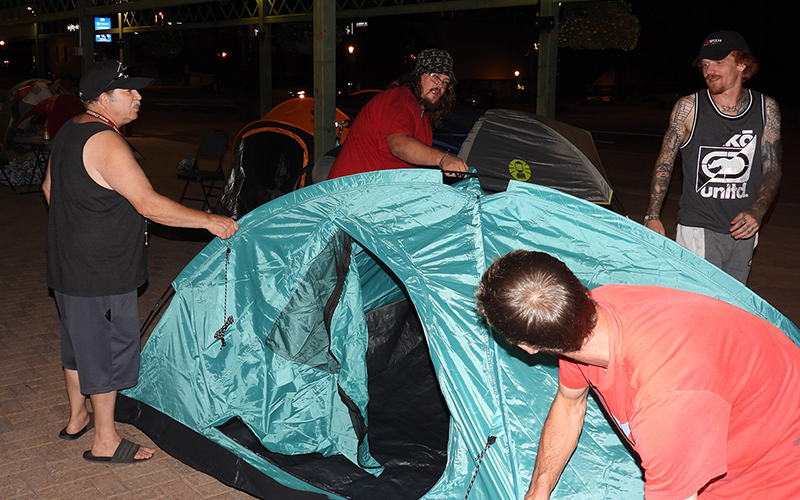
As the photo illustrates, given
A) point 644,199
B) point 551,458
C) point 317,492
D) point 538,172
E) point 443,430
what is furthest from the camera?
point 644,199

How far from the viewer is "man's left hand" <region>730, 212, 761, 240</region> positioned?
3512mm

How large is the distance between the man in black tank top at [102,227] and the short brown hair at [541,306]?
6.59 ft

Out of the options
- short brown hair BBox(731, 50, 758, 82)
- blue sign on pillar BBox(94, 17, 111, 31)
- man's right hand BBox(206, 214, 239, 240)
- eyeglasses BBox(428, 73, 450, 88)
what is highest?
blue sign on pillar BBox(94, 17, 111, 31)

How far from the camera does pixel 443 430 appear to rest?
407 centimetres

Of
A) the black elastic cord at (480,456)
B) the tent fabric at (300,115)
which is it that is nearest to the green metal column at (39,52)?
the tent fabric at (300,115)

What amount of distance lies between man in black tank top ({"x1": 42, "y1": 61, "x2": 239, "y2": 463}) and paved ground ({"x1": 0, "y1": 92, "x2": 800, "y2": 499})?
0.35m

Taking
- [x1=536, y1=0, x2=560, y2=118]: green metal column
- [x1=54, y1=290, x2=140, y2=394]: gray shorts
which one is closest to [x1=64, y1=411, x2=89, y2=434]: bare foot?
[x1=54, y1=290, x2=140, y2=394]: gray shorts

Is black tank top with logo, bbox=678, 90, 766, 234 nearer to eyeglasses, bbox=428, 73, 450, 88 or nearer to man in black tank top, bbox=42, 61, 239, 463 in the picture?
eyeglasses, bbox=428, 73, 450, 88

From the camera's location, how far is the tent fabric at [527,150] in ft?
18.2

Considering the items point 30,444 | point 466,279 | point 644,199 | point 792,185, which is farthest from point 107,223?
point 792,185

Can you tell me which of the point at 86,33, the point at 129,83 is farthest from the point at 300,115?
the point at 86,33

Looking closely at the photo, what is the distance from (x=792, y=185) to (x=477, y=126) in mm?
8288

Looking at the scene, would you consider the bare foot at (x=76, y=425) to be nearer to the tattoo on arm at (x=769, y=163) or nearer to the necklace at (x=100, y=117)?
the necklace at (x=100, y=117)

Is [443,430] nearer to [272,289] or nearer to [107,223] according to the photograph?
[272,289]
